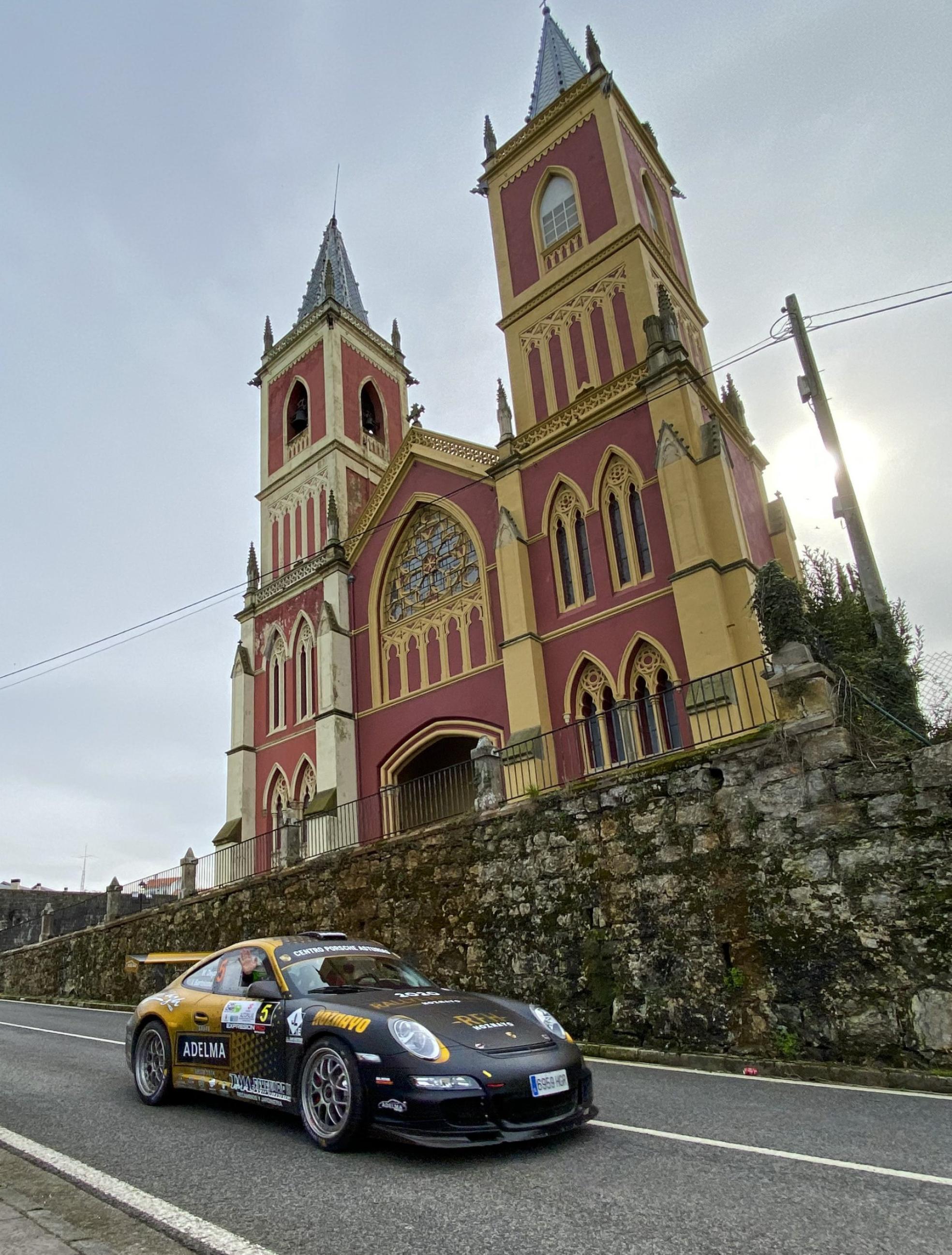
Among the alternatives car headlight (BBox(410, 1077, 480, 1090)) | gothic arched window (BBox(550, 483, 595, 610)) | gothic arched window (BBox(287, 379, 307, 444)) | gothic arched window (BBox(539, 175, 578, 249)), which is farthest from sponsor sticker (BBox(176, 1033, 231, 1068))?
gothic arched window (BBox(287, 379, 307, 444))

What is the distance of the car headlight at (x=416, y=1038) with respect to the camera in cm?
463

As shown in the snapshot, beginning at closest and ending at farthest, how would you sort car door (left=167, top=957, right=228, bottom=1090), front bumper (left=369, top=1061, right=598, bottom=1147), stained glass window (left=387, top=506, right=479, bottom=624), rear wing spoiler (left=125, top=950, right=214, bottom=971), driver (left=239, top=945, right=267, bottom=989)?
1. front bumper (left=369, top=1061, right=598, bottom=1147)
2. car door (left=167, top=957, right=228, bottom=1090)
3. driver (left=239, top=945, right=267, bottom=989)
4. rear wing spoiler (left=125, top=950, right=214, bottom=971)
5. stained glass window (left=387, top=506, right=479, bottom=624)

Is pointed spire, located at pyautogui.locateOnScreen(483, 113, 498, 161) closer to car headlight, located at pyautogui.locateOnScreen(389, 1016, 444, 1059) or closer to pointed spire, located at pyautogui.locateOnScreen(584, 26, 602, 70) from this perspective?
pointed spire, located at pyautogui.locateOnScreen(584, 26, 602, 70)

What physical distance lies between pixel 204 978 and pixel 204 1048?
2.24 feet

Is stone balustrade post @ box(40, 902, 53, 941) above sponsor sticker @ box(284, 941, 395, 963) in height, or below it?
above

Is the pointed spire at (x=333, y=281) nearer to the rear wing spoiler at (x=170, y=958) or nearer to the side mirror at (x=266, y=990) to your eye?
the rear wing spoiler at (x=170, y=958)

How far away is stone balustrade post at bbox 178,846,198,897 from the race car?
1318 centimetres

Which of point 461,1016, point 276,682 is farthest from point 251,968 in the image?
point 276,682

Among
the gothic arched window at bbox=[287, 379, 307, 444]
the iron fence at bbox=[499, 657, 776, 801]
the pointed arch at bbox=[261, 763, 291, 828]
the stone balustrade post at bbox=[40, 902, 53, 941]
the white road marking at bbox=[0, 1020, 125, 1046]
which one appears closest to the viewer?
the white road marking at bbox=[0, 1020, 125, 1046]

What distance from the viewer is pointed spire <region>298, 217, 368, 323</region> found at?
31.2 metres

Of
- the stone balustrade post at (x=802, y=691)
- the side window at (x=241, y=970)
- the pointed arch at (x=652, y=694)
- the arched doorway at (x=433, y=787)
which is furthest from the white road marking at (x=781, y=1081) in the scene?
the pointed arch at (x=652, y=694)

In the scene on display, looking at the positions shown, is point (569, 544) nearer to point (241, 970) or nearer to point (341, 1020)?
point (241, 970)

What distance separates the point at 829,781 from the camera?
830 cm

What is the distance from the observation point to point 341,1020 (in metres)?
5.05
